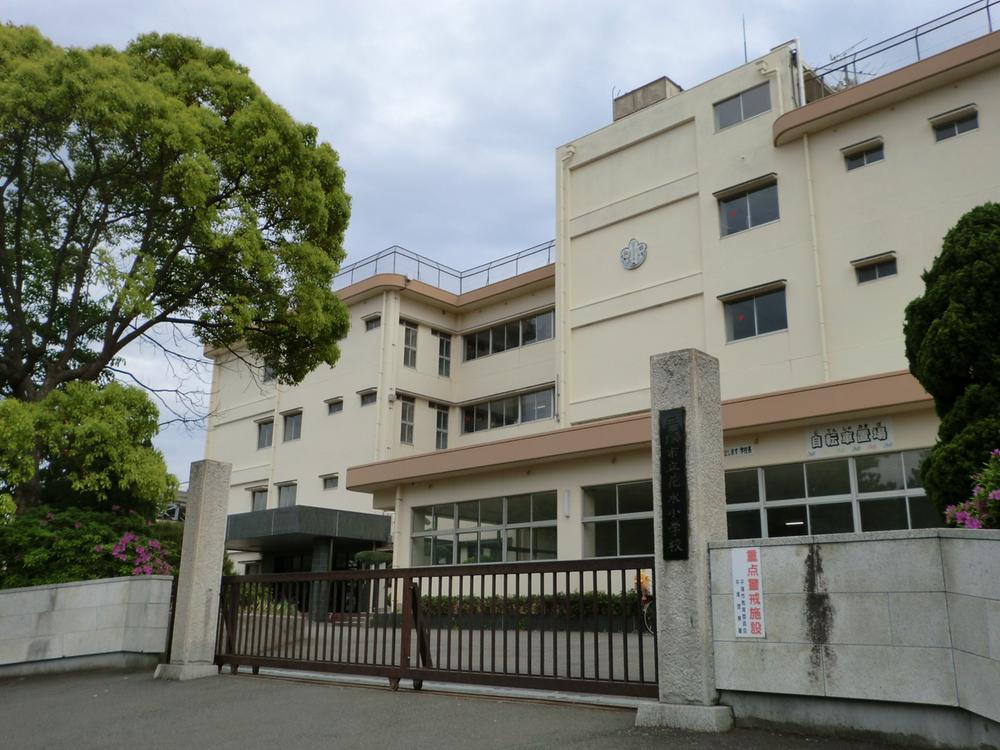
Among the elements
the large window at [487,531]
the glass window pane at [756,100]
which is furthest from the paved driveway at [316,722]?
the glass window pane at [756,100]

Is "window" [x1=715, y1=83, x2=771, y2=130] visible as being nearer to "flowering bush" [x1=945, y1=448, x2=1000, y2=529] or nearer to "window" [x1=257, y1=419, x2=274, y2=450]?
"flowering bush" [x1=945, y1=448, x2=1000, y2=529]

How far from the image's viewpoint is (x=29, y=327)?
46.6 feet

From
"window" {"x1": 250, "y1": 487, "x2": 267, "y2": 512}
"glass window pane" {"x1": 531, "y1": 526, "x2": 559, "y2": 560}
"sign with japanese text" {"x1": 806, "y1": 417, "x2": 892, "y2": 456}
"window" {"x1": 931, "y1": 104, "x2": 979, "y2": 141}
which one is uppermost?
"window" {"x1": 931, "y1": 104, "x2": 979, "y2": 141}

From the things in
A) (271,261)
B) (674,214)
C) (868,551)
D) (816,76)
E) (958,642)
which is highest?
(816,76)

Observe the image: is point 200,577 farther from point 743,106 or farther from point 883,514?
point 743,106

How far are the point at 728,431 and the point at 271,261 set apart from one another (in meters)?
9.86

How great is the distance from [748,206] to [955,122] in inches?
199

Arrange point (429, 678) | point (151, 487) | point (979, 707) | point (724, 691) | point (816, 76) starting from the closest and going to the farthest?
1. point (979, 707)
2. point (724, 691)
3. point (429, 678)
4. point (151, 487)
5. point (816, 76)

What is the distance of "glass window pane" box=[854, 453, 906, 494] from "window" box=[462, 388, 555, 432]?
556 inches

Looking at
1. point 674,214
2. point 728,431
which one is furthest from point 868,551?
point 674,214

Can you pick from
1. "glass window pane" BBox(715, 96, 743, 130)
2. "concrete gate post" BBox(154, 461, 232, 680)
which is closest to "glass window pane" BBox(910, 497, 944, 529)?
"glass window pane" BBox(715, 96, 743, 130)

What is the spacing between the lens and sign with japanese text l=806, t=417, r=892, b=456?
16312mm

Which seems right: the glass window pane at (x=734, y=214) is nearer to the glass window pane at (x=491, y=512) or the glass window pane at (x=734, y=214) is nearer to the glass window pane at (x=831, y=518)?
the glass window pane at (x=831, y=518)

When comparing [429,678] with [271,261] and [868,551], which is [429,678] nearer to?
[868,551]
